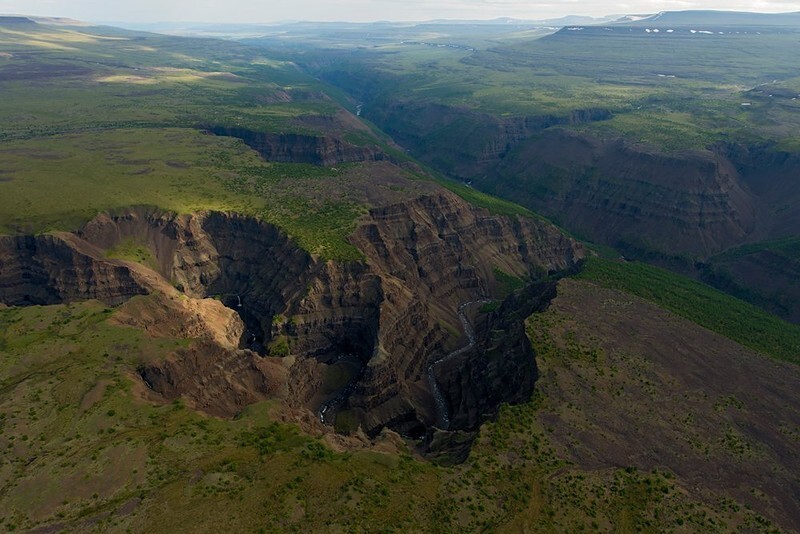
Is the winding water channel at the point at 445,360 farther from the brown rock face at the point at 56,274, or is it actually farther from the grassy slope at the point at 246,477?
the brown rock face at the point at 56,274

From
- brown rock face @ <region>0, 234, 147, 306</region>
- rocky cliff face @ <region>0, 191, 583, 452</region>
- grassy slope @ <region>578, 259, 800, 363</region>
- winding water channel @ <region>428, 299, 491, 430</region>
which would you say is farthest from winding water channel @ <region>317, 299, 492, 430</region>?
brown rock face @ <region>0, 234, 147, 306</region>

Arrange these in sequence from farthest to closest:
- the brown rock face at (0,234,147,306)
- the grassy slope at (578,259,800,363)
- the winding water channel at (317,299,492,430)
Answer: the brown rock face at (0,234,147,306), the grassy slope at (578,259,800,363), the winding water channel at (317,299,492,430)

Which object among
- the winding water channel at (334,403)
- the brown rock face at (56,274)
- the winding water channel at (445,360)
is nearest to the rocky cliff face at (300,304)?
the brown rock face at (56,274)

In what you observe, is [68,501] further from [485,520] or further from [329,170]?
[329,170]

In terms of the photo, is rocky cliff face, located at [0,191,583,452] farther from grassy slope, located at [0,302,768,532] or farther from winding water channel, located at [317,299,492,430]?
grassy slope, located at [0,302,768,532]

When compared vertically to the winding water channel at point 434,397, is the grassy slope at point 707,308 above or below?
above

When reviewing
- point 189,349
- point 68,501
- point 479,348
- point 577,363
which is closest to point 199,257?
point 189,349
